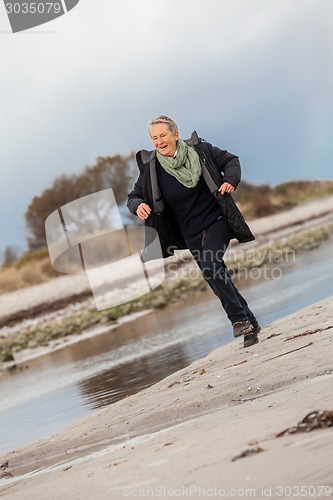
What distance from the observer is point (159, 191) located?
7.36m

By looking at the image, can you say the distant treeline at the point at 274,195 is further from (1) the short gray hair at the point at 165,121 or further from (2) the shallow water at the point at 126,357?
(1) the short gray hair at the point at 165,121

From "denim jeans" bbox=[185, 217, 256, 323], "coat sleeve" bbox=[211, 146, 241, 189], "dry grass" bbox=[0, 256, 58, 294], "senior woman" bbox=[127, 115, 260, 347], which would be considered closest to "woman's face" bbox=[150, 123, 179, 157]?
"senior woman" bbox=[127, 115, 260, 347]

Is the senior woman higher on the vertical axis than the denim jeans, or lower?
higher

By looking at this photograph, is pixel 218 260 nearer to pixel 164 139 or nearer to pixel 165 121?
pixel 164 139

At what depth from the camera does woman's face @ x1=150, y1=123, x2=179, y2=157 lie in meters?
7.25

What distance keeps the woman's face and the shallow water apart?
7.15ft

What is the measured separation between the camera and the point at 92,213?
94.7 feet

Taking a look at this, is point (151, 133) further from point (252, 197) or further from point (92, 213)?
point (252, 197)

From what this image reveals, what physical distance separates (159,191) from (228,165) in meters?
0.58

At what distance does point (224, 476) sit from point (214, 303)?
Result: 12.7 m

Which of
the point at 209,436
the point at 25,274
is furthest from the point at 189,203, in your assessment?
the point at 25,274

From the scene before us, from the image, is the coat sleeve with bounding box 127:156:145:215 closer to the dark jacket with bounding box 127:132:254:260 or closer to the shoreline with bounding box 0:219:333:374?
the dark jacket with bounding box 127:132:254:260

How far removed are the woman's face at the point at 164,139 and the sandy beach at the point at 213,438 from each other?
167 centimetres

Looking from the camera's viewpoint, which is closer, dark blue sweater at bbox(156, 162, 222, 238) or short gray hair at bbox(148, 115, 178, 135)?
short gray hair at bbox(148, 115, 178, 135)
